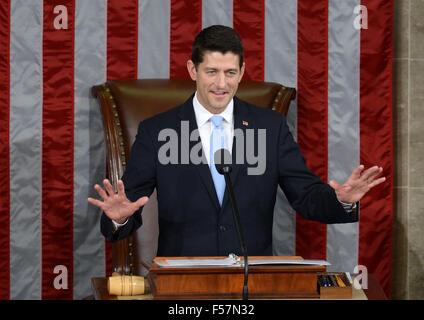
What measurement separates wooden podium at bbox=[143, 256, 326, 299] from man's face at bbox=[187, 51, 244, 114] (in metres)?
0.87

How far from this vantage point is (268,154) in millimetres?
2588

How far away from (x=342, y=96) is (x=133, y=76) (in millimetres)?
1036

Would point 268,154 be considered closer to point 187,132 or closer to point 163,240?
point 187,132

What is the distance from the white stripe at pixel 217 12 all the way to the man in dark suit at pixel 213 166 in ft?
2.69

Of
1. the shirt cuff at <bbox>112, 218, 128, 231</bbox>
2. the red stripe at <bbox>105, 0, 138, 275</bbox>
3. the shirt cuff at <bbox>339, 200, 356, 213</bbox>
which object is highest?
the red stripe at <bbox>105, 0, 138, 275</bbox>

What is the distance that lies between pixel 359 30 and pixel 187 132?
1.26m

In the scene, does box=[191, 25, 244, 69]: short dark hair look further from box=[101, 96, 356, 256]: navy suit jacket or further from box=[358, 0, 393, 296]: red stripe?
box=[358, 0, 393, 296]: red stripe

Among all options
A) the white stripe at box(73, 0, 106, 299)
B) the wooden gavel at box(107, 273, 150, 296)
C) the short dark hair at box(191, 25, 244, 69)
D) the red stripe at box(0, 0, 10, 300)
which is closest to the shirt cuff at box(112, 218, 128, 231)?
the wooden gavel at box(107, 273, 150, 296)

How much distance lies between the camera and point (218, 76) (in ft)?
7.97

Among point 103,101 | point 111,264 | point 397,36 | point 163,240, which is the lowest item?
point 111,264

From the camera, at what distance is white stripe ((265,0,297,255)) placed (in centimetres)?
336

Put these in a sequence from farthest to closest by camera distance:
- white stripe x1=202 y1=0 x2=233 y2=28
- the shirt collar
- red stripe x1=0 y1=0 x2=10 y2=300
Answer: white stripe x1=202 y1=0 x2=233 y2=28
red stripe x1=0 y1=0 x2=10 y2=300
the shirt collar

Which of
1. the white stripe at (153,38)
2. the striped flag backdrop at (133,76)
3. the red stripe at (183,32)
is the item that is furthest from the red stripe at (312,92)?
the white stripe at (153,38)
